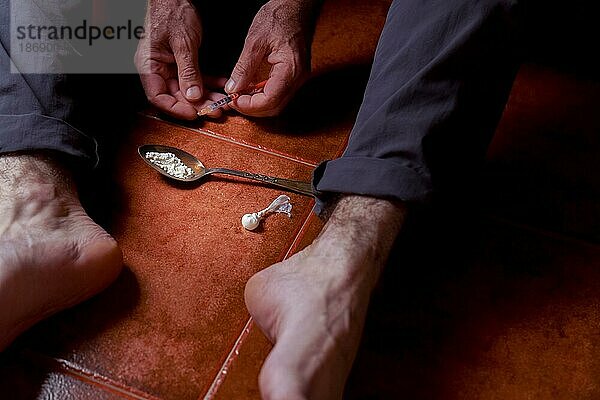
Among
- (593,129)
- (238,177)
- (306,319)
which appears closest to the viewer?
(306,319)

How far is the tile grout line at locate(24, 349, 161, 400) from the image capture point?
84cm

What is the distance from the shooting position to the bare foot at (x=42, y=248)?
2.65ft

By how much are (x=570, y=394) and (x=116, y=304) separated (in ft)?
2.01

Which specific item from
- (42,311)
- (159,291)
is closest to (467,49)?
(159,291)

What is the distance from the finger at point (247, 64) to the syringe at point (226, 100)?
11 millimetres

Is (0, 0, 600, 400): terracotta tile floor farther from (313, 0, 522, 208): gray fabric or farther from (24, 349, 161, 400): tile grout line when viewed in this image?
(313, 0, 522, 208): gray fabric

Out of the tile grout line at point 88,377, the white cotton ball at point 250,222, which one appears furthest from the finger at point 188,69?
the tile grout line at point 88,377

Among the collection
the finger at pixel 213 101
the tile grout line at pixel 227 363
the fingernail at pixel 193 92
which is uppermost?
the fingernail at pixel 193 92

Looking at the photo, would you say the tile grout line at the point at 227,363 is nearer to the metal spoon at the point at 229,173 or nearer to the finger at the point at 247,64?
the metal spoon at the point at 229,173

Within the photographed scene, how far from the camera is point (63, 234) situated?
2.87ft

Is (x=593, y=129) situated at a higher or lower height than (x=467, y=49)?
lower

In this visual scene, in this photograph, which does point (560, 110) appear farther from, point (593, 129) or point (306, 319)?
point (306, 319)

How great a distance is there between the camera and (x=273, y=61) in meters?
1.18

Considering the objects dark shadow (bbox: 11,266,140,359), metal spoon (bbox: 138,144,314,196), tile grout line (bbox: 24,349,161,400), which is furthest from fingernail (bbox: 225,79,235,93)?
tile grout line (bbox: 24,349,161,400)
